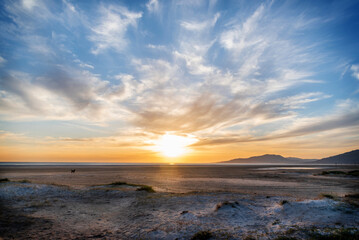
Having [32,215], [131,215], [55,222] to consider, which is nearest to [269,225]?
[131,215]

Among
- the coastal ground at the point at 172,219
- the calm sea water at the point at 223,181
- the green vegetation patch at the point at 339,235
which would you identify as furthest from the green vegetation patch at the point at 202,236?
the calm sea water at the point at 223,181

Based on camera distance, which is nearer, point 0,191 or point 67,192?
point 0,191

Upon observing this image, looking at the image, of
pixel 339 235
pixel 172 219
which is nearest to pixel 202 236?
pixel 172 219

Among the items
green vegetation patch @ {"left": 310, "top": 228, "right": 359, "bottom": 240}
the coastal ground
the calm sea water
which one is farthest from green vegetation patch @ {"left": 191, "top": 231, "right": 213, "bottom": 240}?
the calm sea water

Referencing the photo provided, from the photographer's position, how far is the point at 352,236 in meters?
9.34

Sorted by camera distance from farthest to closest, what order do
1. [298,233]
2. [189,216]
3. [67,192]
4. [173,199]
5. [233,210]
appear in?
1. [67,192]
2. [173,199]
3. [233,210]
4. [189,216]
5. [298,233]

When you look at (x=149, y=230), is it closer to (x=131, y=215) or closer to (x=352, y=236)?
(x=131, y=215)

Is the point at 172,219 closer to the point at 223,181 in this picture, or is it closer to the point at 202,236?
the point at 202,236

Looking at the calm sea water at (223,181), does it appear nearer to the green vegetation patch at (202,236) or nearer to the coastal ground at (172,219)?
the coastal ground at (172,219)

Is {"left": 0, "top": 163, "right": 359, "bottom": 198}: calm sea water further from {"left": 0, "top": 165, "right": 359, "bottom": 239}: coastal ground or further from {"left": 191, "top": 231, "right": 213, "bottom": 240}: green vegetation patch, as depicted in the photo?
{"left": 191, "top": 231, "right": 213, "bottom": 240}: green vegetation patch

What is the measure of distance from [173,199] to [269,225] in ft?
34.1

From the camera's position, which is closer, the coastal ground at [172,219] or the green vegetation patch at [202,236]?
the green vegetation patch at [202,236]

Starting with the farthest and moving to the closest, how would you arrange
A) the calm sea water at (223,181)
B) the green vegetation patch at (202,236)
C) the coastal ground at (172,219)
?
the calm sea water at (223,181), the coastal ground at (172,219), the green vegetation patch at (202,236)

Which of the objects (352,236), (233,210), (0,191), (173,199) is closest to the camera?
(352,236)
